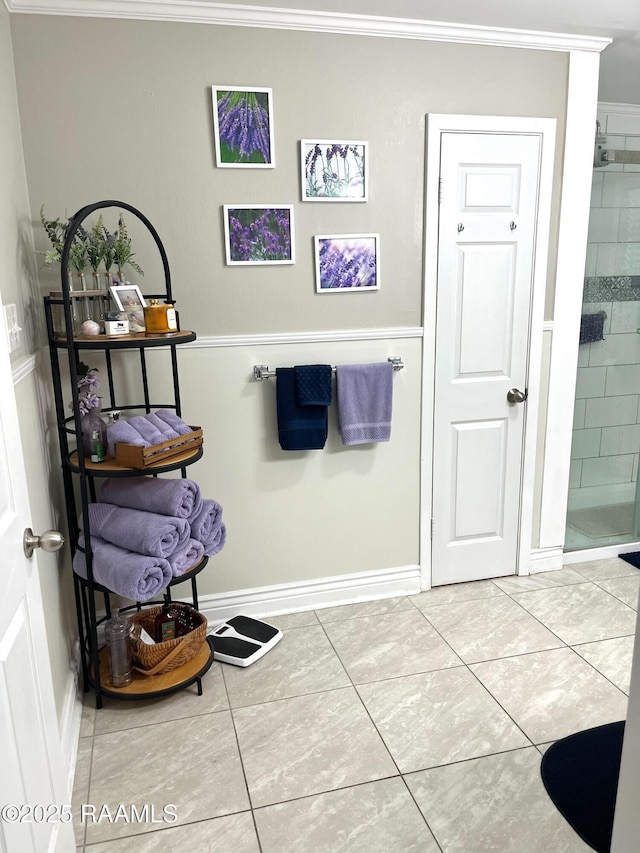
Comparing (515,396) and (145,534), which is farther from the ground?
(515,396)

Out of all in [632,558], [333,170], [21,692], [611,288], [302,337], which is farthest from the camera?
[632,558]

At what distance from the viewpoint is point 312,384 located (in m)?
2.54

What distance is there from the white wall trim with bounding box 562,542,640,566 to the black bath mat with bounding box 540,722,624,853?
1.20m

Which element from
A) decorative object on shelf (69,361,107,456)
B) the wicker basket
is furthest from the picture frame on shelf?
the wicker basket

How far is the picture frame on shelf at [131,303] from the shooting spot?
82.9 inches

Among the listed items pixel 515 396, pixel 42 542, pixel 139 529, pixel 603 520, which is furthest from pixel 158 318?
pixel 603 520

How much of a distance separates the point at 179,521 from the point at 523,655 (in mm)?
1421

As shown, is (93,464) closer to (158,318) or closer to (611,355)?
(158,318)

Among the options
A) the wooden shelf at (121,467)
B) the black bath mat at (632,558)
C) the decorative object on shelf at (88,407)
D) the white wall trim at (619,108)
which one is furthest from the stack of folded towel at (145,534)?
the white wall trim at (619,108)

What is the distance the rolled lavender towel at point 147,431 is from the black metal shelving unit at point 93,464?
75mm

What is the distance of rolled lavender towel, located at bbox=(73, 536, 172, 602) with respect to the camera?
2010 millimetres

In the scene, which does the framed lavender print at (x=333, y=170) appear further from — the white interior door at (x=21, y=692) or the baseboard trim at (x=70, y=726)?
the baseboard trim at (x=70, y=726)

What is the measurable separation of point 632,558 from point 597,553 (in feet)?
0.56

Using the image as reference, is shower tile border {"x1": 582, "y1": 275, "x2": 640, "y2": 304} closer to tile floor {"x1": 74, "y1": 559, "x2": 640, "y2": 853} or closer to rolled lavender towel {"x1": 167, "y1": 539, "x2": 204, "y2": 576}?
tile floor {"x1": 74, "y1": 559, "x2": 640, "y2": 853}
